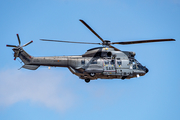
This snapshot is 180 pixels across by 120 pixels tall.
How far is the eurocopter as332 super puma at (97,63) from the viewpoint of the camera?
102ft

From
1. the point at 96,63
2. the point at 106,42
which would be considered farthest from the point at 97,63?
the point at 106,42

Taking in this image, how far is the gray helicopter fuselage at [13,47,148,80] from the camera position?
31.1 meters

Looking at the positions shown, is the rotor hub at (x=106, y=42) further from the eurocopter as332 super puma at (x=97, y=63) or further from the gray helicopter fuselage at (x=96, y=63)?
the gray helicopter fuselage at (x=96, y=63)

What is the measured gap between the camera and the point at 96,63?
31438 millimetres

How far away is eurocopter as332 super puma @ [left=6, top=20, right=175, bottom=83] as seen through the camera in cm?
3109

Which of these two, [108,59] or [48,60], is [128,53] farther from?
[48,60]

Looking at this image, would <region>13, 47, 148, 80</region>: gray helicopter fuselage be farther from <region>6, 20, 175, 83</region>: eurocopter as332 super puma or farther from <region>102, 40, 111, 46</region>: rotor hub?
<region>102, 40, 111, 46</region>: rotor hub

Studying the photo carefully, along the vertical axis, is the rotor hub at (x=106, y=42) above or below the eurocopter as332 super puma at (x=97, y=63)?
above

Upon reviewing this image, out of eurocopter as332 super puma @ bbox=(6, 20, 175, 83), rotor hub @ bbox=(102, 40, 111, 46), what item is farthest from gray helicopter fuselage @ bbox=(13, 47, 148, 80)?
rotor hub @ bbox=(102, 40, 111, 46)

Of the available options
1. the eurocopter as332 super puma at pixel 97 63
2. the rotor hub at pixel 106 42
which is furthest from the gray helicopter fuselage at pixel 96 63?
the rotor hub at pixel 106 42

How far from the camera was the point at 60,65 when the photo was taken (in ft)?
104

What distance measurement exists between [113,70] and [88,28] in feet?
22.5

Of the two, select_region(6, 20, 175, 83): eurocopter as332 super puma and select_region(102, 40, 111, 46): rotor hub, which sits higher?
select_region(102, 40, 111, 46): rotor hub

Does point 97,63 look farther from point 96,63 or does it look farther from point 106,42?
point 106,42
